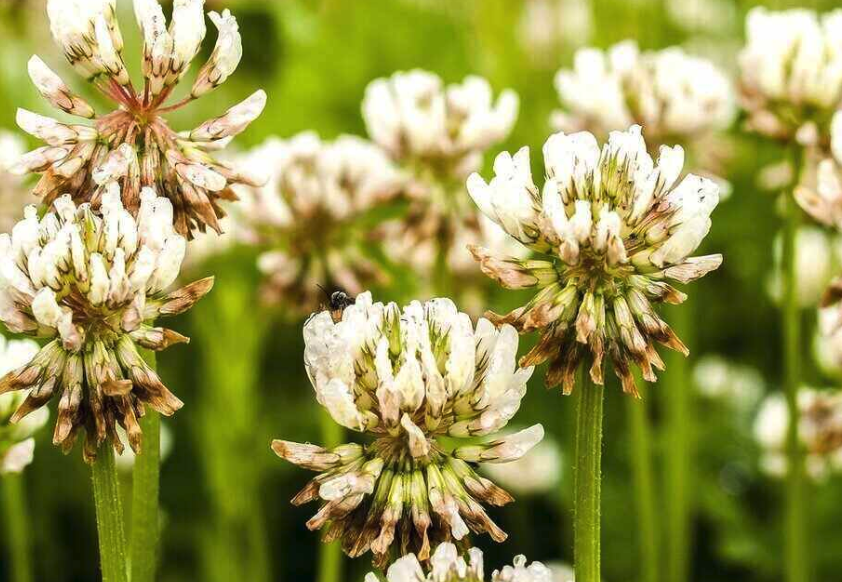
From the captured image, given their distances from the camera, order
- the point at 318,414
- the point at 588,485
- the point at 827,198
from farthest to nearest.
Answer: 1. the point at 318,414
2. the point at 827,198
3. the point at 588,485

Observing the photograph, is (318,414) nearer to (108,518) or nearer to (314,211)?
(314,211)

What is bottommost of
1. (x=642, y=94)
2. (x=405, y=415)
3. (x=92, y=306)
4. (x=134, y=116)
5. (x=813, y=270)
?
(x=405, y=415)

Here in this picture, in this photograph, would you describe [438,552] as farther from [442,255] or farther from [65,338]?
[442,255]

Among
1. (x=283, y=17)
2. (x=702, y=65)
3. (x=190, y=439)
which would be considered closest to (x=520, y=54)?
(x=283, y=17)

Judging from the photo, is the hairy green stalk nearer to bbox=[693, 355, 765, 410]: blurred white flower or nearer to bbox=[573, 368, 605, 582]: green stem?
bbox=[573, 368, 605, 582]: green stem

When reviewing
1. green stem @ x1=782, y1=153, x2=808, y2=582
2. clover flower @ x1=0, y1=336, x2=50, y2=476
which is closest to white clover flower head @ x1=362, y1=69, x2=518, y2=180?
green stem @ x1=782, y1=153, x2=808, y2=582

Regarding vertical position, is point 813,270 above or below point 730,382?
above

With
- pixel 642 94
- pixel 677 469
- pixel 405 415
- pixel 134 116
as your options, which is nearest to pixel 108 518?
pixel 405 415

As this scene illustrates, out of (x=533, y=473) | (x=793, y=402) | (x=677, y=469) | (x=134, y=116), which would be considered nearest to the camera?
(x=134, y=116)
